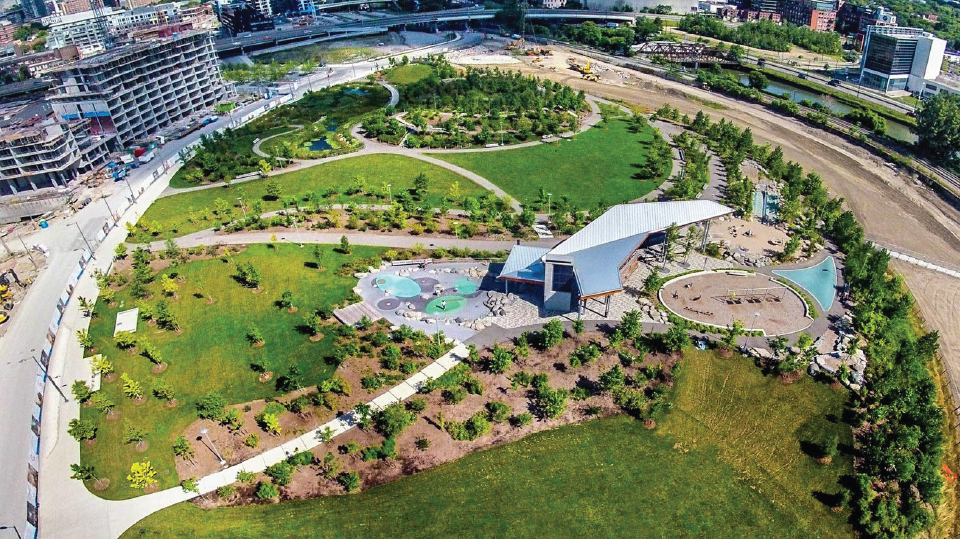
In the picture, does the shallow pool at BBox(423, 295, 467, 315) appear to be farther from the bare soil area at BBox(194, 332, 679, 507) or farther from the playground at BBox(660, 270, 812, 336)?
the playground at BBox(660, 270, 812, 336)

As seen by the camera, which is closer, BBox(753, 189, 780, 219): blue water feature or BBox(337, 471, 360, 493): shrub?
BBox(337, 471, 360, 493): shrub

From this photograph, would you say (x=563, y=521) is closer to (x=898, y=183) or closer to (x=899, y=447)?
(x=899, y=447)

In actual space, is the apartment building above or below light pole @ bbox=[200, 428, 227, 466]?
above

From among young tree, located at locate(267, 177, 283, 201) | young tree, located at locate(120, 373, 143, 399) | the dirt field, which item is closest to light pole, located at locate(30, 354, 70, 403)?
young tree, located at locate(120, 373, 143, 399)

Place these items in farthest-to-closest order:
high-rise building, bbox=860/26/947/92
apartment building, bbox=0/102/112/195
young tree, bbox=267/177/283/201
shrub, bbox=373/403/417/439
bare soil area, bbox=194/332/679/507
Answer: high-rise building, bbox=860/26/947/92, apartment building, bbox=0/102/112/195, young tree, bbox=267/177/283/201, shrub, bbox=373/403/417/439, bare soil area, bbox=194/332/679/507

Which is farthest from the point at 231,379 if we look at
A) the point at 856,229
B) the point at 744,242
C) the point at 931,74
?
the point at 931,74

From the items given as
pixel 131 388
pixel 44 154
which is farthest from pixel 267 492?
pixel 44 154

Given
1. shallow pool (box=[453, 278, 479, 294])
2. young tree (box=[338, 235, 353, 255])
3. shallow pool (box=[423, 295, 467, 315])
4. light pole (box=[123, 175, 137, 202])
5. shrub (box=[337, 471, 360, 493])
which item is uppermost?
light pole (box=[123, 175, 137, 202])
